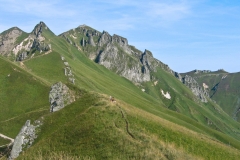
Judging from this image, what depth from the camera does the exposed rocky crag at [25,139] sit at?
43.8 meters

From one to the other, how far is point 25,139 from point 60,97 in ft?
46.5

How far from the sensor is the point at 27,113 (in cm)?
10519

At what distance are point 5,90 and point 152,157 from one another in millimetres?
108756

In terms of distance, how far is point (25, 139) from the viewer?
146 ft

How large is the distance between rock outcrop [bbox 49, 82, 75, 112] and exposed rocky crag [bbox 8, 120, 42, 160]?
10888 mm

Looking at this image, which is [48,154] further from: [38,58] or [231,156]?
[38,58]

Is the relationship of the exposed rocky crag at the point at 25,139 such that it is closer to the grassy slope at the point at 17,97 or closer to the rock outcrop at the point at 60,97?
the rock outcrop at the point at 60,97

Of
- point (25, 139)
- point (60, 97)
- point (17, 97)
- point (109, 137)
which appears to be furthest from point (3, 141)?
point (109, 137)

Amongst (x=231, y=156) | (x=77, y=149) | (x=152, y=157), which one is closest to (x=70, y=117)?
(x=77, y=149)

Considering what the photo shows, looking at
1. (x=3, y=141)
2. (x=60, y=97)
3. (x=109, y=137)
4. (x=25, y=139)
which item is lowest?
(x=3, y=141)

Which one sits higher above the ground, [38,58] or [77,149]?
[38,58]

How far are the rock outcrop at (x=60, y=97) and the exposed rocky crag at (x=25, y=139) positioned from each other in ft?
35.7

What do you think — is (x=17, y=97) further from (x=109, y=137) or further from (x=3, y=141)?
(x=109, y=137)

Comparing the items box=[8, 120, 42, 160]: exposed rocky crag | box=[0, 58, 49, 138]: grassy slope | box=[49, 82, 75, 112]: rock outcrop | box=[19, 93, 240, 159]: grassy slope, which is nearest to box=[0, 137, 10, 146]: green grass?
box=[0, 58, 49, 138]: grassy slope
